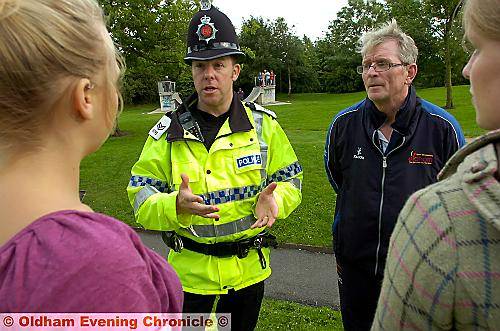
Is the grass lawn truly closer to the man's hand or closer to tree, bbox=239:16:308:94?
the man's hand

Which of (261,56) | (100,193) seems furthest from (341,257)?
(261,56)

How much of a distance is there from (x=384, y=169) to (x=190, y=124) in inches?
55.7

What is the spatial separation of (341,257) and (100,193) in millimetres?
7356

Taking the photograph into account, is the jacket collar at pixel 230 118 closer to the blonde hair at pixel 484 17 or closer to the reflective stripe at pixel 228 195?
the reflective stripe at pixel 228 195

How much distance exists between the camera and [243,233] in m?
3.05

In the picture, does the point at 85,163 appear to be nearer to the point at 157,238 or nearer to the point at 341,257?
the point at 157,238

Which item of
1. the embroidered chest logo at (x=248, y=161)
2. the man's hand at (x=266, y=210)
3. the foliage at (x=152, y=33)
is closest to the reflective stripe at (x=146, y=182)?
the embroidered chest logo at (x=248, y=161)

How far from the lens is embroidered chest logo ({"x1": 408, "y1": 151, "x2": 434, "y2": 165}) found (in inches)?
123

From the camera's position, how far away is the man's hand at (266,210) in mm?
2910

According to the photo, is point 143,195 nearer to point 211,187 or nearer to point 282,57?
point 211,187

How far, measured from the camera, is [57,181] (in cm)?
127

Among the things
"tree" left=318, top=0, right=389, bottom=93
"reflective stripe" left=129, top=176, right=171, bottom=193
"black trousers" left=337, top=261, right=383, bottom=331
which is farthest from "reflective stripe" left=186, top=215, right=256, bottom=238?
"tree" left=318, top=0, right=389, bottom=93

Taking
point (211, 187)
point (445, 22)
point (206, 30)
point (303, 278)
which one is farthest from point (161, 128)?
point (445, 22)

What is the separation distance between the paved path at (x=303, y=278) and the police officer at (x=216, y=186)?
6.00 feet
